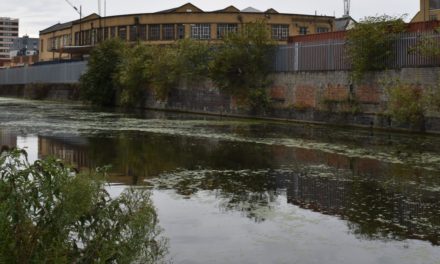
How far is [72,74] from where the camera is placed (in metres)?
70.6

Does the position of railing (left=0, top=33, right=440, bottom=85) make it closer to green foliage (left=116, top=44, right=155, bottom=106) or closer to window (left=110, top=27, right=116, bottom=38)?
green foliage (left=116, top=44, right=155, bottom=106)

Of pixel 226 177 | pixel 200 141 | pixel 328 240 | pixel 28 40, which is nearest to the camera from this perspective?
pixel 328 240

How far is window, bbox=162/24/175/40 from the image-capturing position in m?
81.6

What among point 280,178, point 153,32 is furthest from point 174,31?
point 280,178

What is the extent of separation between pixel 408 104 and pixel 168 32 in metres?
60.2

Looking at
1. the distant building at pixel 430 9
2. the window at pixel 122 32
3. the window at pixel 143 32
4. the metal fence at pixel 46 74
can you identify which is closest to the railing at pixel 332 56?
the metal fence at pixel 46 74

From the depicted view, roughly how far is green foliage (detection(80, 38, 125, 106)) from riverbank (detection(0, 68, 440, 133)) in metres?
14.4

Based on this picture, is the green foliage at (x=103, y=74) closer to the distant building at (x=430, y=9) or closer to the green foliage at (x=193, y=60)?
the green foliage at (x=193, y=60)

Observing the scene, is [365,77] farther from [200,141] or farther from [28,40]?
[28,40]

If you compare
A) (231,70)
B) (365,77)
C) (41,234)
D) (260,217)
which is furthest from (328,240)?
(231,70)

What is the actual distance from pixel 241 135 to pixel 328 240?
52.1 feet

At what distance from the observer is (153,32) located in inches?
3263

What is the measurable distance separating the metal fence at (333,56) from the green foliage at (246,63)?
98cm

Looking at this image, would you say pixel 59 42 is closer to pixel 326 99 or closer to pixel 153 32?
pixel 153 32
